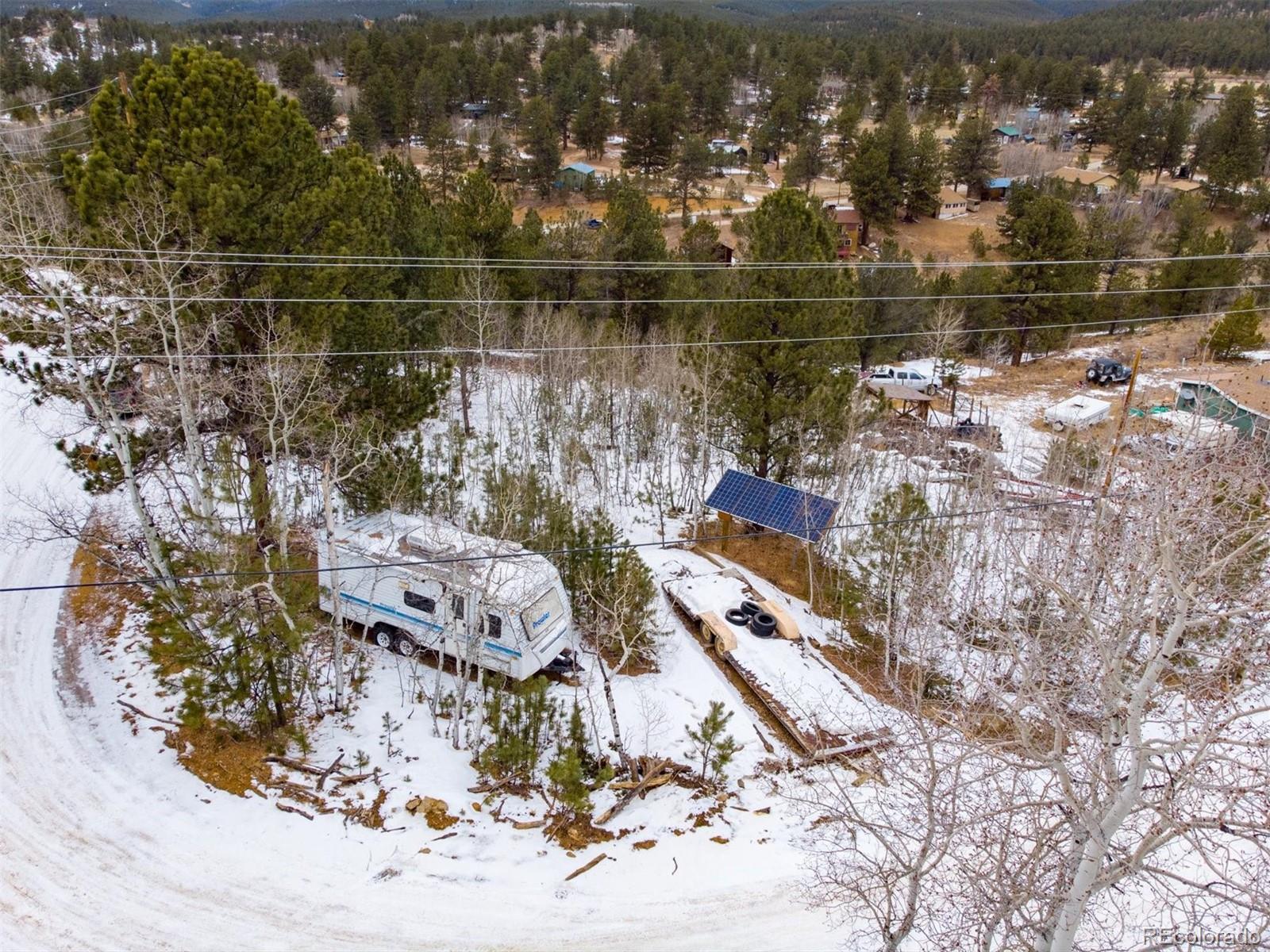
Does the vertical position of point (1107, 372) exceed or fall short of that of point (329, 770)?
it falls short

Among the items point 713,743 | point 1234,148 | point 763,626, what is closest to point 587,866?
point 713,743

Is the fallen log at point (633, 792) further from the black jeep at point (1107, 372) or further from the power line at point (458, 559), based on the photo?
the black jeep at point (1107, 372)

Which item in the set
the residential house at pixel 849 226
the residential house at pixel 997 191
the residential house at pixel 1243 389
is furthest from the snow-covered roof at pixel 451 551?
the residential house at pixel 997 191

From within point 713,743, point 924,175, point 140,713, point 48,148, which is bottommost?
point 140,713

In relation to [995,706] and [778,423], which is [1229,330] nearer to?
[778,423]

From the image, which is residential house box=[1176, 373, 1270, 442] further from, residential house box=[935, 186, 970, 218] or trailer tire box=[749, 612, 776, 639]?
residential house box=[935, 186, 970, 218]

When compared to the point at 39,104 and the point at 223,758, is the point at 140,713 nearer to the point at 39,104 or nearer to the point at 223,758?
the point at 223,758

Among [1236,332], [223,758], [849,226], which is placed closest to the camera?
[223,758]

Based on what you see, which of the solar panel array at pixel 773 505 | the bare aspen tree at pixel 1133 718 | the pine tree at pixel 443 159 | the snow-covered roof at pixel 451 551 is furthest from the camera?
the pine tree at pixel 443 159
